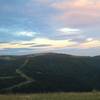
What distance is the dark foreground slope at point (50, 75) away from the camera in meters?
67.8

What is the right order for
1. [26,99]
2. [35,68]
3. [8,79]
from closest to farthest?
1. [26,99]
2. [8,79]
3. [35,68]

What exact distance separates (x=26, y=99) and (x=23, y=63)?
7480cm

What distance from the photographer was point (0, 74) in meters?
82.6

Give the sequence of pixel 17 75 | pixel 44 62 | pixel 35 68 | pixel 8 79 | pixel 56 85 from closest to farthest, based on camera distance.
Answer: pixel 56 85
pixel 8 79
pixel 17 75
pixel 35 68
pixel 44 62

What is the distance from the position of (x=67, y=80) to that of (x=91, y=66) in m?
17.0

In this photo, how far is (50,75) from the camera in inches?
3194

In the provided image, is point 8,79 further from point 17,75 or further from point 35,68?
point 35,68

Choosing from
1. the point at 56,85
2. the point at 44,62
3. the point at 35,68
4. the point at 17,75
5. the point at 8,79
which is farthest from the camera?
the point at 44,62

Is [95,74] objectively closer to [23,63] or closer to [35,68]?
[35,68]

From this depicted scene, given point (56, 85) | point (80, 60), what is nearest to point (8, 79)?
point (56, 85)

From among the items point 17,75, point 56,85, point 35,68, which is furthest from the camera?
point 35,68

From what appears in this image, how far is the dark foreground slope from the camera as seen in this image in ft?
222

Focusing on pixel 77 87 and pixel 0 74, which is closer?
pixel 77 87

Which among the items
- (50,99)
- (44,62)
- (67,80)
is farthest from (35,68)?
(50,99)
